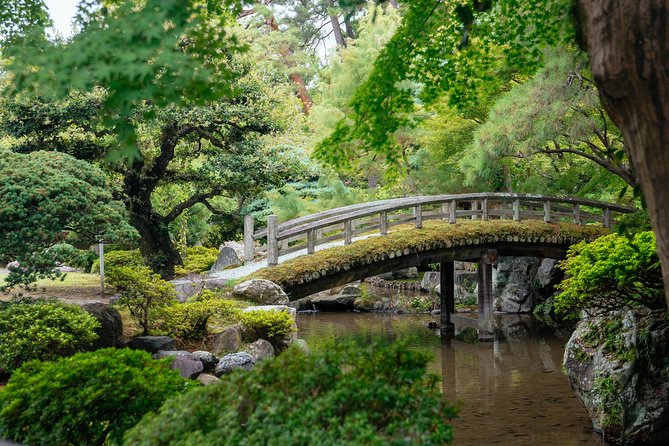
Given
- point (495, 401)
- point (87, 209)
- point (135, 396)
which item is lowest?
point (495, 401)

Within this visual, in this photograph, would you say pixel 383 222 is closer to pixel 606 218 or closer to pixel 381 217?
pixel 381 217

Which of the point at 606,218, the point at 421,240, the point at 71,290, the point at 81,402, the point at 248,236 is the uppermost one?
the point at 606,218

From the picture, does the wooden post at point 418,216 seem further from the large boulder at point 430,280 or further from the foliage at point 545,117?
the large boulder at point 430,280

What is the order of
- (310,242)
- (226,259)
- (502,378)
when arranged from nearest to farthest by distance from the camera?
1. (502,378)
2. (310,242)
3. (226,259)

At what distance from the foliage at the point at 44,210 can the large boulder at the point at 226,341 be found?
205cm

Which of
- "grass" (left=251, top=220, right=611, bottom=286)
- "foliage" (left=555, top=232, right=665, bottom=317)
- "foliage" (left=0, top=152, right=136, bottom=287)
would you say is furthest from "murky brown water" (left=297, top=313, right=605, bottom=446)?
"foliage" (left=0, top=152, right=136, bottom=287)

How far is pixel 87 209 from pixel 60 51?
642cm

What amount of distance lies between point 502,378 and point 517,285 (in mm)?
10465

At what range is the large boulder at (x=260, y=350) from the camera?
11020mm

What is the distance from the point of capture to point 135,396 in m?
5.65

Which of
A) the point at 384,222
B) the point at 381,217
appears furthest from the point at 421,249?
the point at 381,217

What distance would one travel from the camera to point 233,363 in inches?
407

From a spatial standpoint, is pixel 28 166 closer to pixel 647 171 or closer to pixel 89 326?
pixel 89 326

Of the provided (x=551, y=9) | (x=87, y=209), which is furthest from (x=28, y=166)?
(x=551, y=9)
